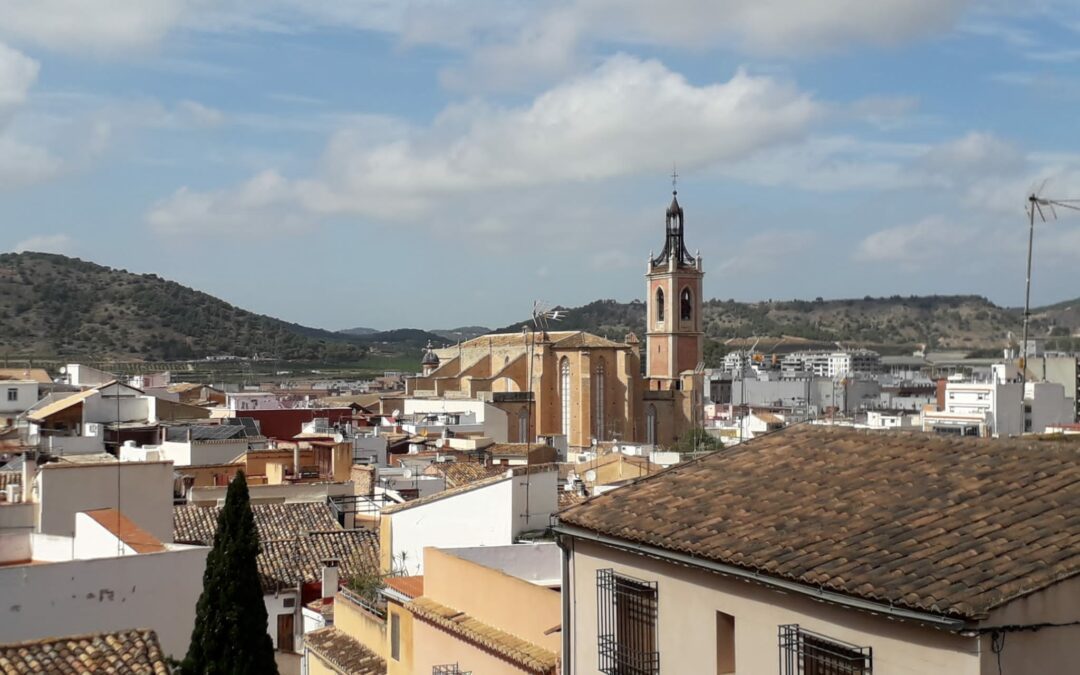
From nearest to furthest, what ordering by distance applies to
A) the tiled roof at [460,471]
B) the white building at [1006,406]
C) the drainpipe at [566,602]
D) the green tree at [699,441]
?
the drainpipe at [566,602]
the tiled roof at [460,471]
the white building at [1006,406]
the green tree at [699,441]

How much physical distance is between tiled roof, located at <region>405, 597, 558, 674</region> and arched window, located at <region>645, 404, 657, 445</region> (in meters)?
63.4

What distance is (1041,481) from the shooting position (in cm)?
562

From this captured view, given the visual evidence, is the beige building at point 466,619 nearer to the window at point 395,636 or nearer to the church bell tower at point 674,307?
the window at point 395,636

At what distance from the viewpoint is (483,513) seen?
485 inches

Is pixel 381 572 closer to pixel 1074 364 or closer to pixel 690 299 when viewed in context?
pixel 1074 364

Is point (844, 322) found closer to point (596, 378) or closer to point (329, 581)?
point (596, 378)

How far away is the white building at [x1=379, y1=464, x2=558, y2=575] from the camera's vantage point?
11.9 meters

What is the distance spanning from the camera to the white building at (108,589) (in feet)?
32.1

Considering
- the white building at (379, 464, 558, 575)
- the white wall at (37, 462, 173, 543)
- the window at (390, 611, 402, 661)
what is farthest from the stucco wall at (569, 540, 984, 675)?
the white wall at (37, 462, 173, 543)

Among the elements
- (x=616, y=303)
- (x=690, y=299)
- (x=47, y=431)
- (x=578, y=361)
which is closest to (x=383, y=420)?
(x=47, y=431)

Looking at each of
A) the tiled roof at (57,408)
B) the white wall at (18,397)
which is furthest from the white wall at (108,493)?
the white wall at (18,397)

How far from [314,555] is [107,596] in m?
5.98

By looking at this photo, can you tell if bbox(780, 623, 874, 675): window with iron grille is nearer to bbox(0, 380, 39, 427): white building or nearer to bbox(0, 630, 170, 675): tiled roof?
bbox(0, 630, 170, 675): tiled roof

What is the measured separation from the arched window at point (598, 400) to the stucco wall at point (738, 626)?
61.6 m
